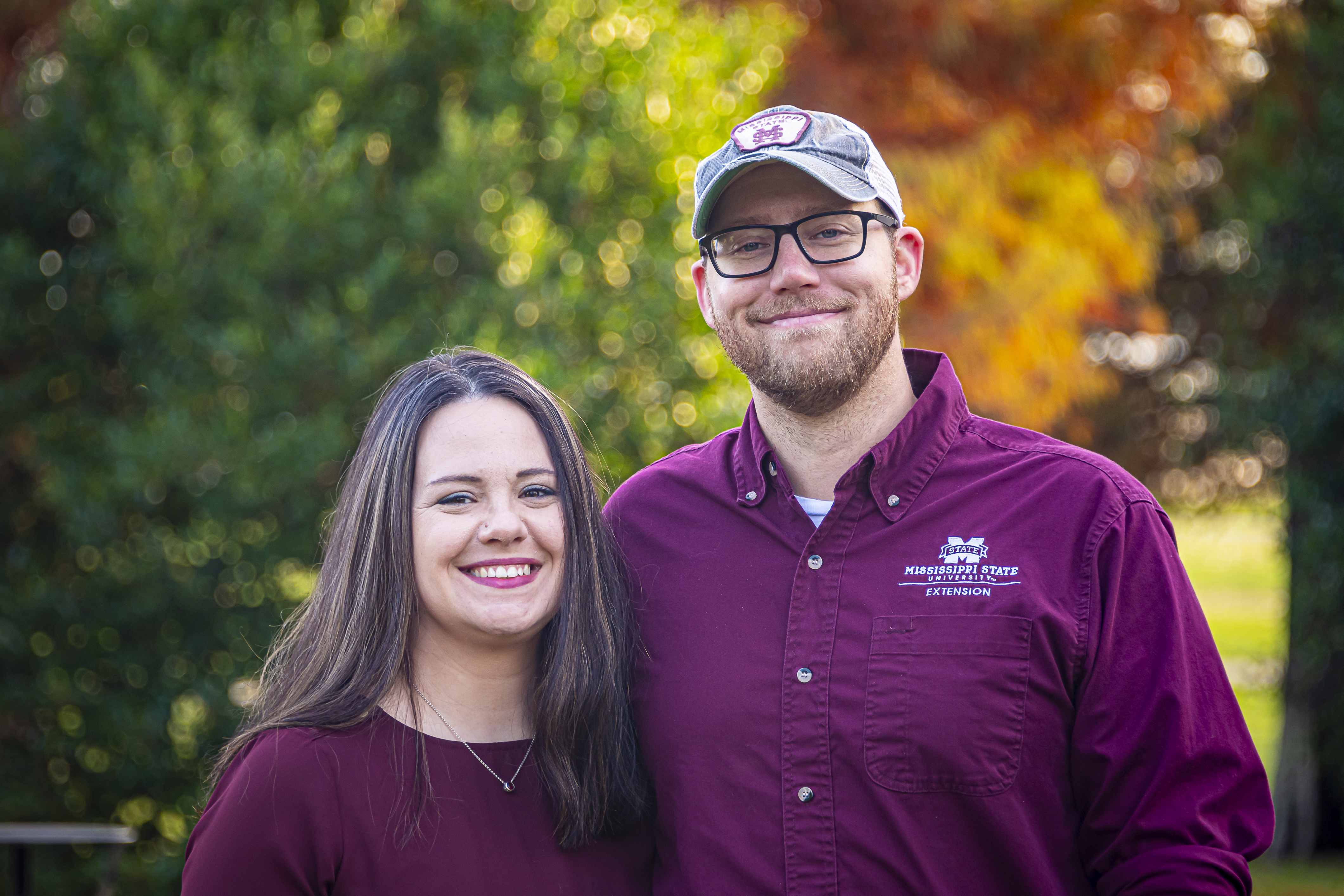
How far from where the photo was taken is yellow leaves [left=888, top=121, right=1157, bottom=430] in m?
8.86

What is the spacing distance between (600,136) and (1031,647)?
364 cm

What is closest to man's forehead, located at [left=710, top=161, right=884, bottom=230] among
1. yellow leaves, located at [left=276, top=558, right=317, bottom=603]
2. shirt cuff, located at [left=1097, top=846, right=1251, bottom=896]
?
shirt cuff, located at [left=1097, top=846, right=1251, bottom=896]

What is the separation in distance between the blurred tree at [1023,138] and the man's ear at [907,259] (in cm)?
610

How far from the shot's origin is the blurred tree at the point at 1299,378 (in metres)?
8.55

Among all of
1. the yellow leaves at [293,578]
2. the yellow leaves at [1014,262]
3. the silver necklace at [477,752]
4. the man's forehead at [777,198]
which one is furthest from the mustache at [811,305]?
the yellow leaves at [1014,262]

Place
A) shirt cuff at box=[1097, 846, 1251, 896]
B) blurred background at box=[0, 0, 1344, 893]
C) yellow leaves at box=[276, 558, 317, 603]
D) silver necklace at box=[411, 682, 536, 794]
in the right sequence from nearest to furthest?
shirt cuff at box=[1097, 846, 1251, 896] → silver necklace at box=[411, 682, 536, 794] → blurred background at box=[0, 0, 1344, 893] → yellow leaves at box=[276, 558, 317, 603]

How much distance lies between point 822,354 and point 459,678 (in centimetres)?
101

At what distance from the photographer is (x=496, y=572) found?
2.38 meters

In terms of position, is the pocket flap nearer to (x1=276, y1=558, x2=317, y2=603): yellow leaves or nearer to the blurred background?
the blurred background

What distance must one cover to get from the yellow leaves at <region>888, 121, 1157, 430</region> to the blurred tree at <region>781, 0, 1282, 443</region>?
0.05 ft

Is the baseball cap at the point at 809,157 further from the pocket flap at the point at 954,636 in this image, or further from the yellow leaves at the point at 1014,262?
the yellow leaves at the point at 1014,262

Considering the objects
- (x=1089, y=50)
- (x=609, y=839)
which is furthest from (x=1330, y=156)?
(x=609, y=839)

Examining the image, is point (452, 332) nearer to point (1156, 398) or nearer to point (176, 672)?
point (176, 672)

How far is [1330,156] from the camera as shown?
862 cm
